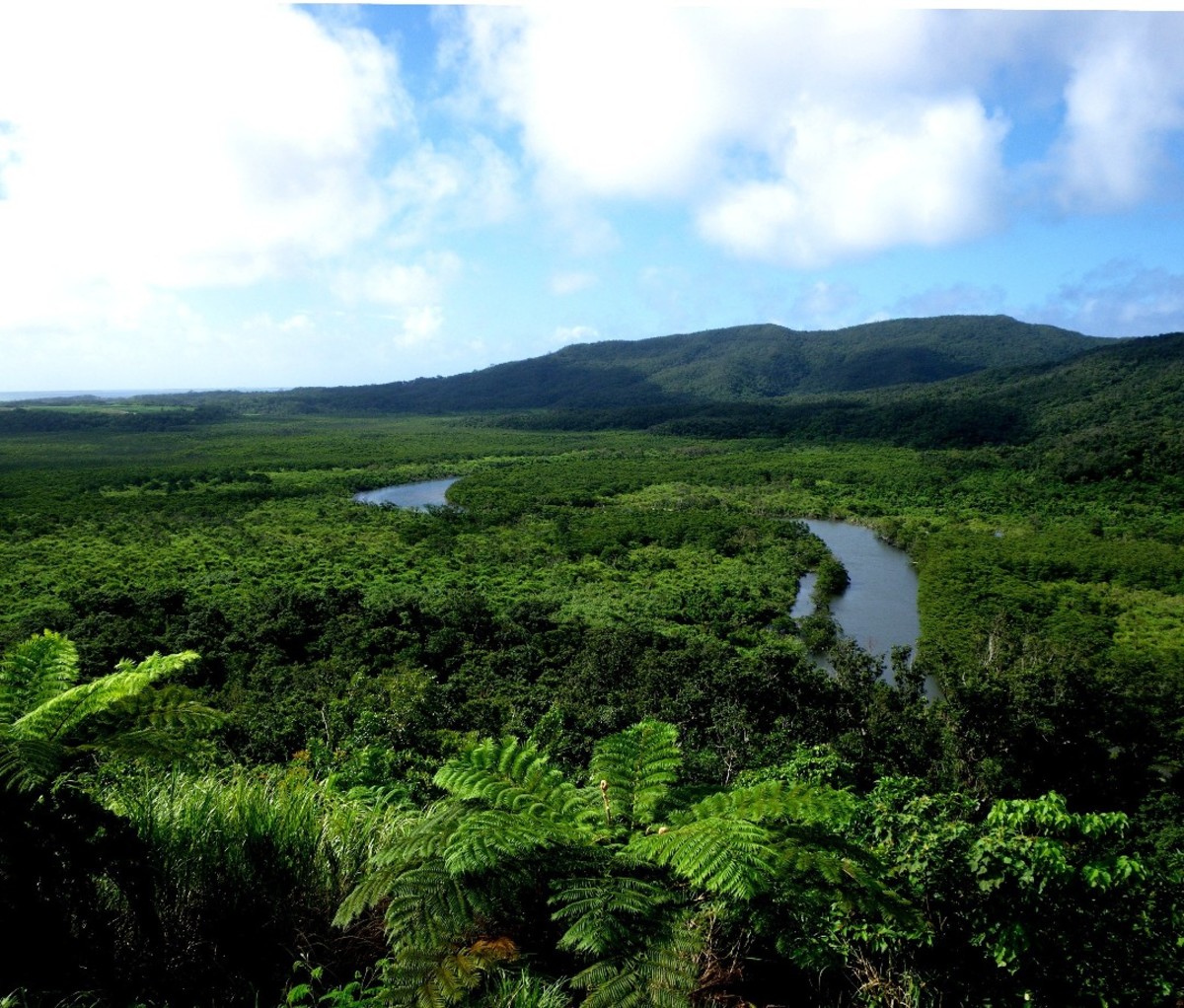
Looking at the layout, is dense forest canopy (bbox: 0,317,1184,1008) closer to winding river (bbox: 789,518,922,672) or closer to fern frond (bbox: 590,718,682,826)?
fern frond (bbox: 590,718,682,826)

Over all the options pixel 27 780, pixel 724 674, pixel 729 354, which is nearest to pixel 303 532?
pixel 724 674

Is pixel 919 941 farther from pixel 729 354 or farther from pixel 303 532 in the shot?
pixel 729 354

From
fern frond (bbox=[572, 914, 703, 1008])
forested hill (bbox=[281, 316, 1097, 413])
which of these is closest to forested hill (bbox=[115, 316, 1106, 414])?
forested hill (bbox=[281, 316, 1097, 413])

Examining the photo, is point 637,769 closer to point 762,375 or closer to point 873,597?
point 873,597

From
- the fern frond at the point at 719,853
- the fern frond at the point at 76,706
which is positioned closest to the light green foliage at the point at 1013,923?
the fern frond at the point at 719,853

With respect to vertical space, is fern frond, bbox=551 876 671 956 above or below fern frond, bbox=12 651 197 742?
below
